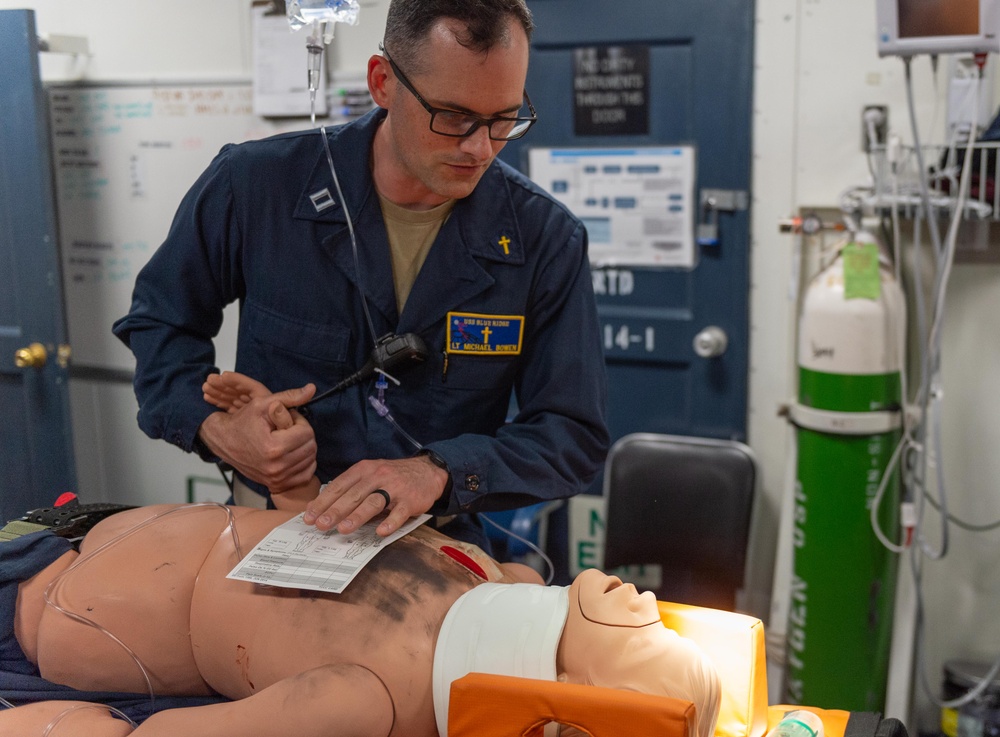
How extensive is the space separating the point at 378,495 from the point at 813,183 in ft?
6.01

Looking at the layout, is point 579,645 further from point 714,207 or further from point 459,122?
point 714,207

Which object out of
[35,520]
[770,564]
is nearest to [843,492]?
[770,564]

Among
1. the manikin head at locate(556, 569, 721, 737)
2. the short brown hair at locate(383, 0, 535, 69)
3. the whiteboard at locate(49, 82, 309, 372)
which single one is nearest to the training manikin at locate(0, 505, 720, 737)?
the manikin head at locate(556, 569, 721, 737)

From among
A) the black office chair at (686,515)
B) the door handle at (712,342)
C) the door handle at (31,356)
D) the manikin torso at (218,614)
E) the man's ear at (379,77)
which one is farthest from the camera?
the door handle at (712,342)

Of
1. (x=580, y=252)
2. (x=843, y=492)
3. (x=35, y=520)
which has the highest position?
(x=580, y=252)

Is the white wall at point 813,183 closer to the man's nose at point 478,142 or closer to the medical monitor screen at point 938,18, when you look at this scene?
the medical monitor screen at point 938,18

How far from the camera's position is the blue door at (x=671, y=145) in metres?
2.71

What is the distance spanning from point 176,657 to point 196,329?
51 centimetres

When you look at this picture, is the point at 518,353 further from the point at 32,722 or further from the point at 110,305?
the point at 110,305

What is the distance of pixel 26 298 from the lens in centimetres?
178

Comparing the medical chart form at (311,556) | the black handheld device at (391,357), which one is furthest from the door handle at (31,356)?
the medical chart form at (311,556)

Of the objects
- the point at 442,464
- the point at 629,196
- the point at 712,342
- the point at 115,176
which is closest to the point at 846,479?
the point at 712,342

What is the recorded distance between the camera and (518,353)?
1546mm

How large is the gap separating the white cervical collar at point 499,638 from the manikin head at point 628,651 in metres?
0.02
